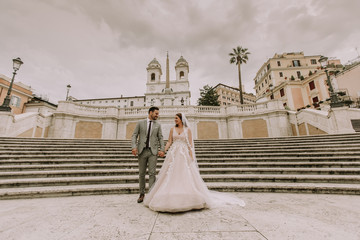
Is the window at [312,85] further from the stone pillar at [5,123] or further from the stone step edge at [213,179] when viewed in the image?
the stone pillar at [5,123]

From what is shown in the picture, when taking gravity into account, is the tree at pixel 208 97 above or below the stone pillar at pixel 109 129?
above

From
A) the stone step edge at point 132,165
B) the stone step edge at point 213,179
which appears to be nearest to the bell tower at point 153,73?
the stone step edge at point 132,165

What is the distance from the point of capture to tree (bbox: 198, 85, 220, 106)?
38.0 metres

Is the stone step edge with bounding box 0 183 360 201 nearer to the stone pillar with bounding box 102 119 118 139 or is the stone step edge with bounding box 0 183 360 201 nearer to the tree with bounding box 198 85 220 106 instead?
the stone pillar with bounding box 102 119 118 139

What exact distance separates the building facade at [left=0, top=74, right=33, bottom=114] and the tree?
1371 inches

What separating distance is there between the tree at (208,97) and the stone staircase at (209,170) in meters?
30.4

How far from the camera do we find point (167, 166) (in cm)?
344

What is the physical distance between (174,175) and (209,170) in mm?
2605

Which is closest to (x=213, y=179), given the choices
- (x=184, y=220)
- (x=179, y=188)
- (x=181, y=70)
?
(x=179, y=188)

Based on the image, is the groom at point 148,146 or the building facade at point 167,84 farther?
the building facade at point 167,84

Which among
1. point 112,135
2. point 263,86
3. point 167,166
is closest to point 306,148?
point 167,166

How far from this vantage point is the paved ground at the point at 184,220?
6.72ft

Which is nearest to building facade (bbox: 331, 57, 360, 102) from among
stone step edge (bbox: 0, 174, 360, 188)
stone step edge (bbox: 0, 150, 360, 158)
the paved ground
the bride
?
stone step edge (bbox: 0, 150, 360, 158)

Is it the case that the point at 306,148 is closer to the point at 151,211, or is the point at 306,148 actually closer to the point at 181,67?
the point at 151,211
